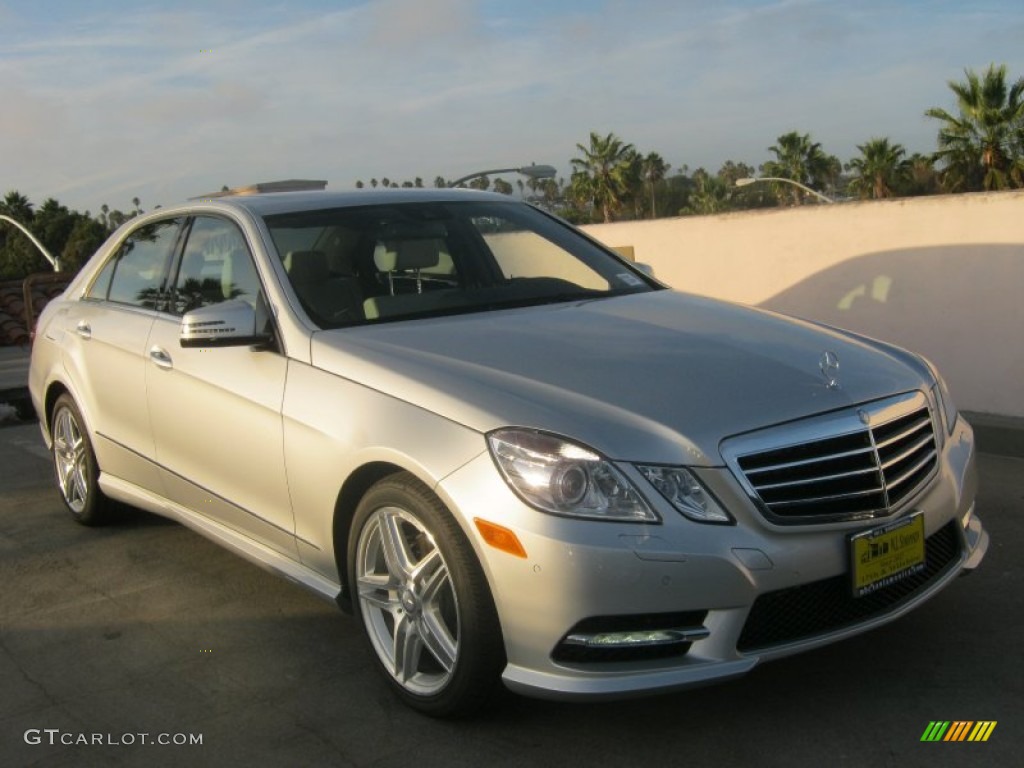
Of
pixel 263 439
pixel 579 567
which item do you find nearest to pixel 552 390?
pixel 579 567

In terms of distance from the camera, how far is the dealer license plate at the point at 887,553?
3.12 m

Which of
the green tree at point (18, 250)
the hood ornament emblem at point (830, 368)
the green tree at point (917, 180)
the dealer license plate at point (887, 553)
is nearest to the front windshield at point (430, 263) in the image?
the hood ornament emblem at point (830, 368)

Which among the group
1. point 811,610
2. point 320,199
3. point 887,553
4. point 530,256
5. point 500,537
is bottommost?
point 811,610

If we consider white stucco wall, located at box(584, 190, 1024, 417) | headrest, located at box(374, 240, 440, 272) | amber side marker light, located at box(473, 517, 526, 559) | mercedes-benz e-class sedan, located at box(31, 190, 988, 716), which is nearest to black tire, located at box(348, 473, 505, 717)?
mercedes-benz e-class sedan, located at box(31, 190, 988, 716)

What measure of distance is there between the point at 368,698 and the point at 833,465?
64.3 inches

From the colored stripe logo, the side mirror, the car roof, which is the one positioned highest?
the car roof

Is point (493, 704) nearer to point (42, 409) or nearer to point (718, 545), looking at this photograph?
point (718, 545)

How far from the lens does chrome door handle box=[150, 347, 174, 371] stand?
463cm

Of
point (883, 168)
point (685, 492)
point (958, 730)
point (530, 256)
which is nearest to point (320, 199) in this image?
point (530, 256)

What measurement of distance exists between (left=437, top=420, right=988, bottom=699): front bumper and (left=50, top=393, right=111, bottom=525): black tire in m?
3.11

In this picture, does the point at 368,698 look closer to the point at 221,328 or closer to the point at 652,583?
the point at 652,583

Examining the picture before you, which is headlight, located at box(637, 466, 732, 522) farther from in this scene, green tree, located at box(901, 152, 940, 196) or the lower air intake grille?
green tree, located at box(901, 152, 940, 196)

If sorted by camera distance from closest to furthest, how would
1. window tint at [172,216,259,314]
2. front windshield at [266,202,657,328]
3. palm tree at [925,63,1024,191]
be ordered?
front windshield at [266,202,657,328] → window tint at [172,216,259,314] → palm tree at [925,63,1024,191]

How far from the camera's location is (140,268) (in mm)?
5367
